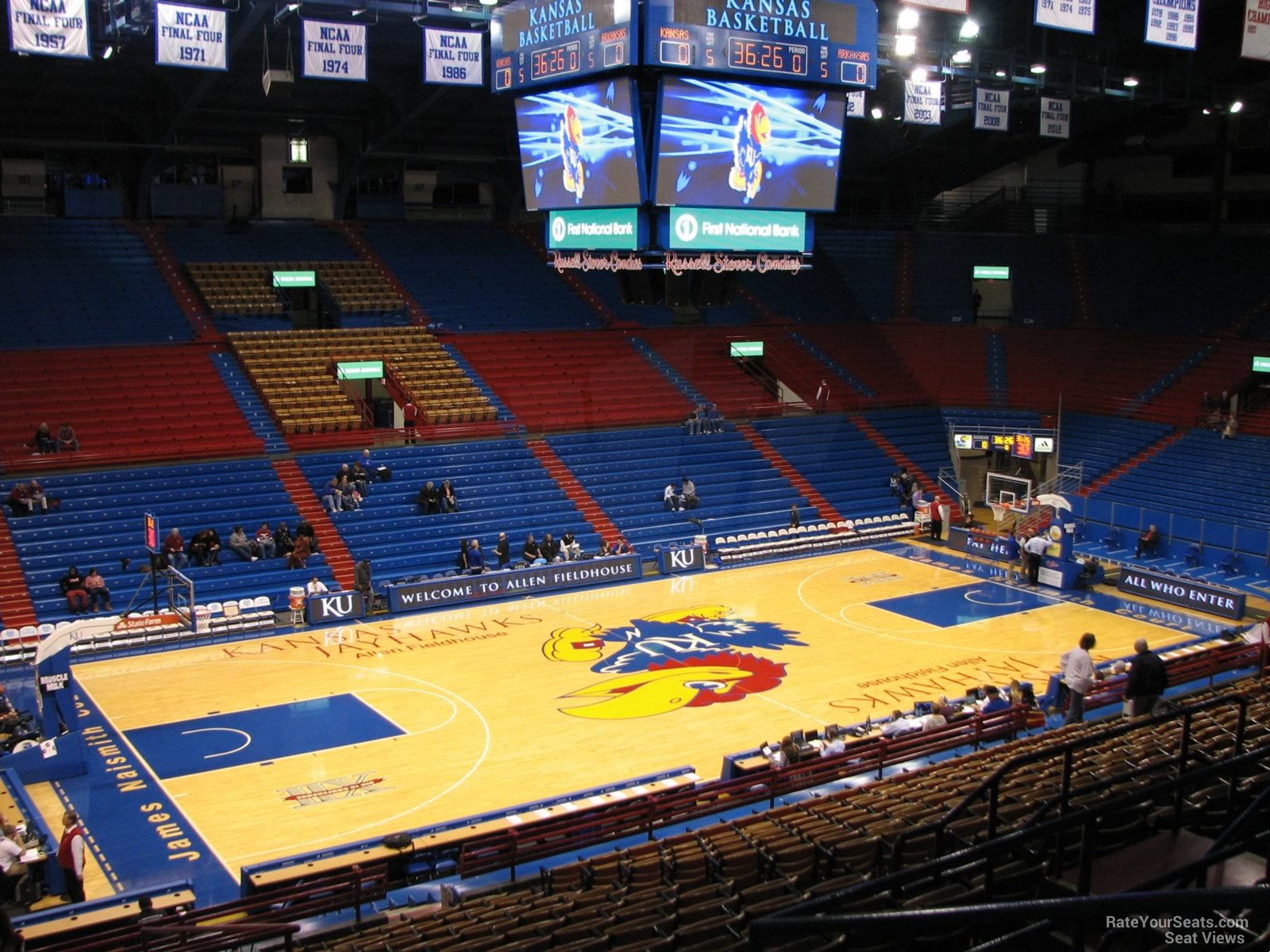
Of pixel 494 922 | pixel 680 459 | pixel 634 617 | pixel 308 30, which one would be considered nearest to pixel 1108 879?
pixel 494 922

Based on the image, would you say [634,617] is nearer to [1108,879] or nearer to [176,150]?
[1108,879]

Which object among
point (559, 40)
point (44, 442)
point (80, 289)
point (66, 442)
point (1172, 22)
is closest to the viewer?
point (559, 40)

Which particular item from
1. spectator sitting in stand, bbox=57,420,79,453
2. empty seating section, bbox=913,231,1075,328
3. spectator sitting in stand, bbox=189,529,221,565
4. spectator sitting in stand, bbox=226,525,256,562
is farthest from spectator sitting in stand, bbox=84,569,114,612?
empty seating section, bbox=913,231,1075,328

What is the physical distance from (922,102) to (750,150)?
50.4ft

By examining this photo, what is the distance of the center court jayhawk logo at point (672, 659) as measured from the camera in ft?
71.8

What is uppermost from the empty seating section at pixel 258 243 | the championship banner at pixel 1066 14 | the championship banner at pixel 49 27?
the championship banner at pixel 1066 14

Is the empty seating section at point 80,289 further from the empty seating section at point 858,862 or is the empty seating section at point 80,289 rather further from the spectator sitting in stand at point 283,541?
the empty seating section at point 858,862

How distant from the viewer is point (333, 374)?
35.4 meters

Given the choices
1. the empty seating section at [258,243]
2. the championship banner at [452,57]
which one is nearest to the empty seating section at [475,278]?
the empty seating section at [258,243]

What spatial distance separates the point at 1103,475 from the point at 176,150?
101 feet

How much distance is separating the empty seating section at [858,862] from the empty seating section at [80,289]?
25542mm

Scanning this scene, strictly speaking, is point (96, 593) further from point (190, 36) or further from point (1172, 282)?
point (1172, 282)

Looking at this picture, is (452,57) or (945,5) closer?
(945,5)

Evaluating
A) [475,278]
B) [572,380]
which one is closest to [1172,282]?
[572,380]
